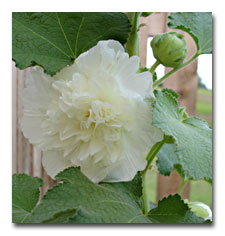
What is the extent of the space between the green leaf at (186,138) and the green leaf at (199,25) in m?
0.18

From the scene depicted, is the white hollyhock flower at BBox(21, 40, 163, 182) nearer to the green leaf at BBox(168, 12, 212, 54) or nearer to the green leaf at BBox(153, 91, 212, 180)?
the green leaf at BBox(153, 91, 212, 180)

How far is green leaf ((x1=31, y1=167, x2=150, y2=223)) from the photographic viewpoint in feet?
1.47

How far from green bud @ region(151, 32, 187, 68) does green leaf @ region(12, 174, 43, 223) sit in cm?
30

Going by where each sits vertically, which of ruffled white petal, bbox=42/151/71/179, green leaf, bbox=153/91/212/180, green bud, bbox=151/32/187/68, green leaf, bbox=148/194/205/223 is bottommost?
green leaf, bbox=148/194/205/223

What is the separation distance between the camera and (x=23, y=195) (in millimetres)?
590

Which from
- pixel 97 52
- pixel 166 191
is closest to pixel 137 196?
pixel 97 52

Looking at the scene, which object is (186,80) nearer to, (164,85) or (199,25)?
(164,85)

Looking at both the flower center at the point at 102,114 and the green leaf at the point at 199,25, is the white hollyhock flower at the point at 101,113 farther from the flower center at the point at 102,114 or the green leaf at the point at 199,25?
the green leaf at the point at 199,25

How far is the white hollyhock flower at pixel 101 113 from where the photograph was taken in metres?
0.46

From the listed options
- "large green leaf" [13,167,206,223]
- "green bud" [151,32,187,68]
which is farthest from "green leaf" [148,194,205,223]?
"green bud" [151,32,187,68]

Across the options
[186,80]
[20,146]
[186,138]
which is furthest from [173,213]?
[186,80]

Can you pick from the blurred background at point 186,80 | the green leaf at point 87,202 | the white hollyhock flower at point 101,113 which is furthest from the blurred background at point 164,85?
the green leaf at point 87,202

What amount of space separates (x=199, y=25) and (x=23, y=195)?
44cm
